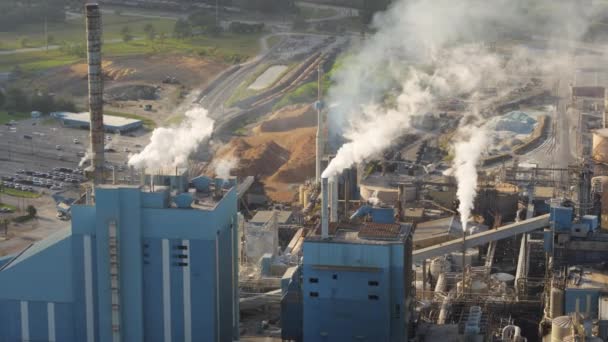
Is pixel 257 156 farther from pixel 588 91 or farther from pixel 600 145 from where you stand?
pixel 588 91

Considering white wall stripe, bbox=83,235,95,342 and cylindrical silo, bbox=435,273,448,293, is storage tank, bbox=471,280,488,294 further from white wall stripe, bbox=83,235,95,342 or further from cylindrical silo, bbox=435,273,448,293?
white wall stripe, bbox=83,235,95,342

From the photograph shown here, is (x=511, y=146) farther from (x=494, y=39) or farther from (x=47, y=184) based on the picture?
(x=47, y=184)

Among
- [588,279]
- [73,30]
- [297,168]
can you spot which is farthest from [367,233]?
[73,30]

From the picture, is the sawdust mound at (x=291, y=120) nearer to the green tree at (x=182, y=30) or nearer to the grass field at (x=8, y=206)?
the grass field at (x=8, y=206)

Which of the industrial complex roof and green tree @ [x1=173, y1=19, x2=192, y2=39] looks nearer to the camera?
the industrial complex roof

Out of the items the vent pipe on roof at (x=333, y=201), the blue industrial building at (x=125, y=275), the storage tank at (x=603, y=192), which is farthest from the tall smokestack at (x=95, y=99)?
the storage tank at (x=603, y=192)

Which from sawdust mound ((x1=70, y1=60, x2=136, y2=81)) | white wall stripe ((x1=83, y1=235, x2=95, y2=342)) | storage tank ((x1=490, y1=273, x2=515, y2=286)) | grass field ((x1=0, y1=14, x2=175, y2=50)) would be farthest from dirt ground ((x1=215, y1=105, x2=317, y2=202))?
grass field ((x1=0, y1=14, x2=175, y2=50))

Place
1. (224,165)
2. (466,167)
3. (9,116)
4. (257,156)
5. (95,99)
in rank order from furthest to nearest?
(9,116)
(257,156)
(224,165)
(466,167)
(95,99)
